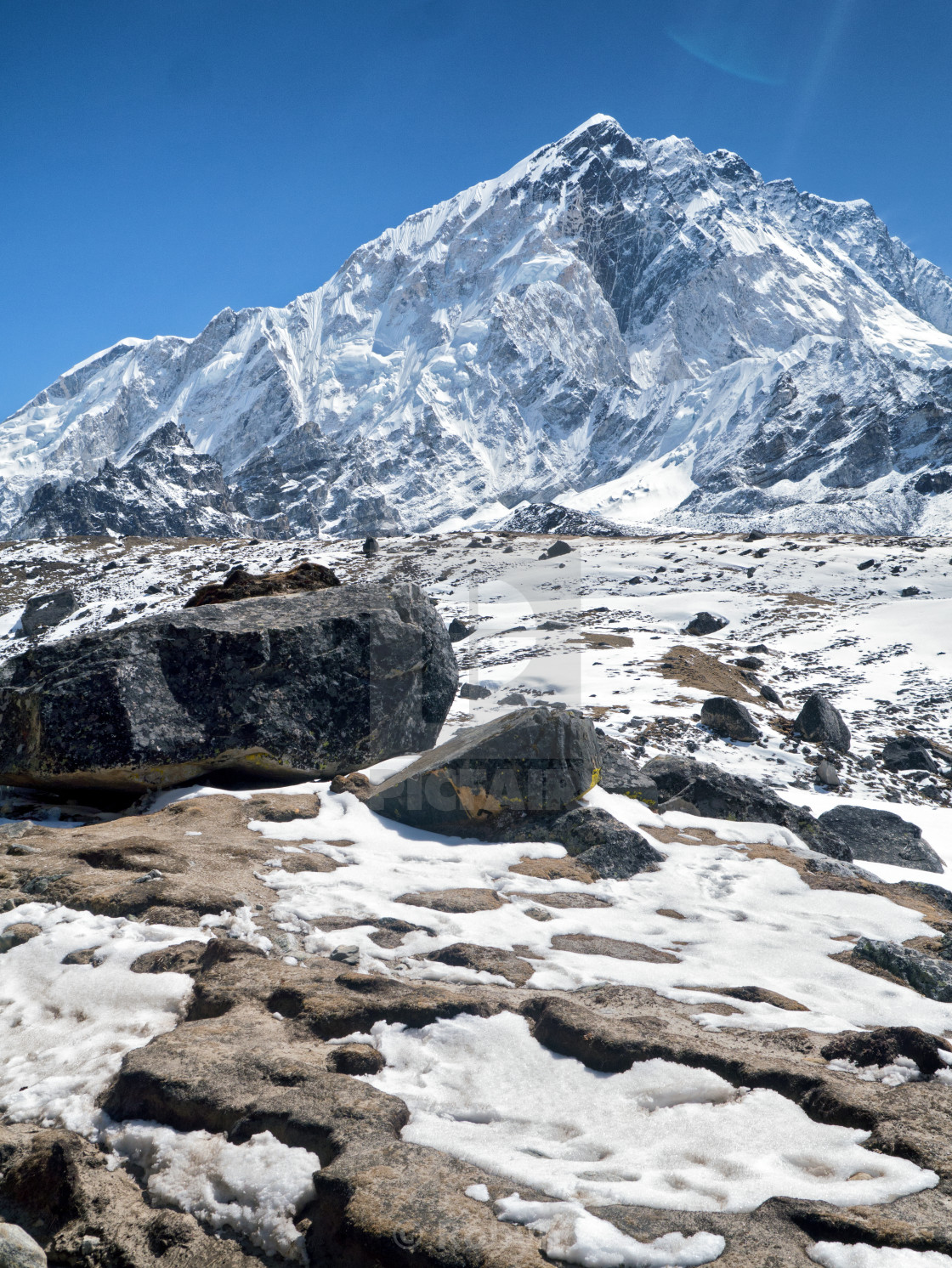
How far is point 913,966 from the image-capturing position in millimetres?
5406

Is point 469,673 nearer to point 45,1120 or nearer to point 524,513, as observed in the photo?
point 45,1120

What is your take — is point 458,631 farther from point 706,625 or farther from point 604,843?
point 604,843

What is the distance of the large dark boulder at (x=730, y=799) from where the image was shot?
9.82 meters

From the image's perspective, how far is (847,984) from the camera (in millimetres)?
5316

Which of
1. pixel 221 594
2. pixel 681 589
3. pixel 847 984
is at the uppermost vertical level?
pixel 681 589

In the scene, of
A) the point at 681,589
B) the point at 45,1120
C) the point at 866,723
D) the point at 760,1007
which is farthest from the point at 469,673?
the point at 681,589

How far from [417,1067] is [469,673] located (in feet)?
56.0

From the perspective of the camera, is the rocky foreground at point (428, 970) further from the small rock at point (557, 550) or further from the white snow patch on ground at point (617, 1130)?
the small rock at point (557, 550)

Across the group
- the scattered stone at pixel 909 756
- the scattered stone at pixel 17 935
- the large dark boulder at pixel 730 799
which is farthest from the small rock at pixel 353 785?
the scattered stone at pixel 909 756

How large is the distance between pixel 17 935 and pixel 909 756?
15.5 meters

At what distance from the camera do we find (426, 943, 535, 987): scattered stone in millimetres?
5062

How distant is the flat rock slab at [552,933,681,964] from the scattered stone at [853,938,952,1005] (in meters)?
1.57

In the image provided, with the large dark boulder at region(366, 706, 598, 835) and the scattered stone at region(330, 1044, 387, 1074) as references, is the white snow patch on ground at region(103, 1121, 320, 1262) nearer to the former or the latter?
the scattered stone at region(330, 1044, 387, 1074)

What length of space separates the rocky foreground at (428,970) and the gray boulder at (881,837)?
5 centimetres
